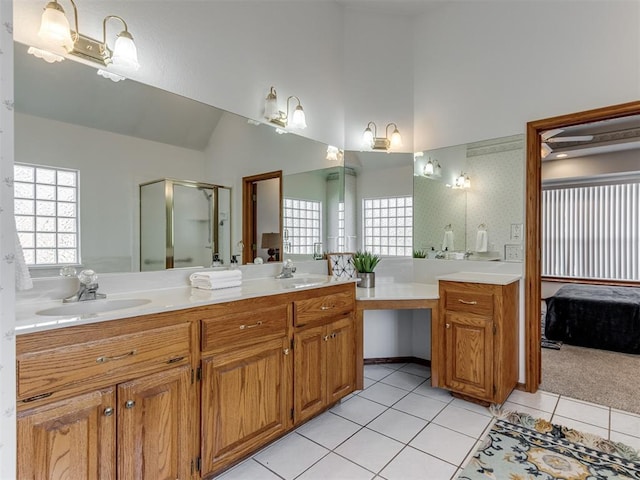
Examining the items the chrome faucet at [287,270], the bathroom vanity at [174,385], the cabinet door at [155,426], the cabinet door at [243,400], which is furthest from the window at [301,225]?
the cabinet door at [155,426]

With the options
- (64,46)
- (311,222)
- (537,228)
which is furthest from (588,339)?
(64,46)

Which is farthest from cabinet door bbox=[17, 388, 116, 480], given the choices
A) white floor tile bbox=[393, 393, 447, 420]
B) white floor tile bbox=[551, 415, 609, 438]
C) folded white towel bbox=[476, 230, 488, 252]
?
folded white towel bbox=[476, 230, 488, 252]

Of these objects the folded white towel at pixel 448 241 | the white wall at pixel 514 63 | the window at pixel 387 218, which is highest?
the white wall at pixel 514 63

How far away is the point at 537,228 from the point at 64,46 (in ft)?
10.7

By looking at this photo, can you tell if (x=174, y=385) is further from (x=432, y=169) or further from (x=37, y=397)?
(x=432, y=169)

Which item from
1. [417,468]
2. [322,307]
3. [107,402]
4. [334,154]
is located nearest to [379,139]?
[334,154]

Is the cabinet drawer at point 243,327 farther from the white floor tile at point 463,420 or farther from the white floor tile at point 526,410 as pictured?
the white floor tile at point 526,410

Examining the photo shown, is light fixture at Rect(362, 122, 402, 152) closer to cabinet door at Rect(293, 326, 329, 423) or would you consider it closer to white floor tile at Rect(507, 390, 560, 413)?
cabinet door at Rect(293, 326, 329, 423)

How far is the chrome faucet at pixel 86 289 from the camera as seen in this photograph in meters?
1.57

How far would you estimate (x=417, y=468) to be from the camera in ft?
5.95

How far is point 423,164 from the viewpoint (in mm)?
3268

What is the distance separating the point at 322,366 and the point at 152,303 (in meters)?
1.17

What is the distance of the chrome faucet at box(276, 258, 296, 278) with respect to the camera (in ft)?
8.52

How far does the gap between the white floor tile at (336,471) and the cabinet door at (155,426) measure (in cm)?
→ 63
